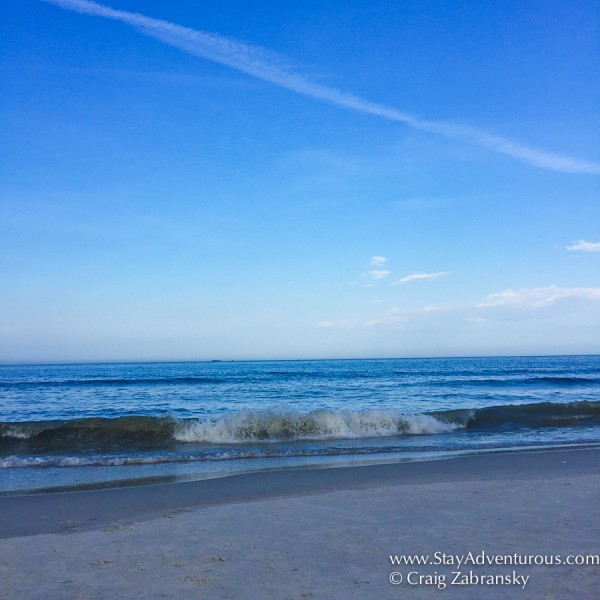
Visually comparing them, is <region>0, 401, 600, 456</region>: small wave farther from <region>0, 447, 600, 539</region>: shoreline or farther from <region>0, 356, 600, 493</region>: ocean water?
<region>0, 447, 600, 539</region>: shoreline

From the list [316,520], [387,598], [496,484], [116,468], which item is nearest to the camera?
[387,598]

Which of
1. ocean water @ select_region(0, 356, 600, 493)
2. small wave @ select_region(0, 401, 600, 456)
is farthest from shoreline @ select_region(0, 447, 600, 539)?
small wave @ select_region(0, 401, 600, 456)

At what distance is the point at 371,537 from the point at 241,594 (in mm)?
1761

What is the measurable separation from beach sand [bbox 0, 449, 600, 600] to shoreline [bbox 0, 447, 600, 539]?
0.03 meters

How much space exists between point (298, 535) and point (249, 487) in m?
2.89

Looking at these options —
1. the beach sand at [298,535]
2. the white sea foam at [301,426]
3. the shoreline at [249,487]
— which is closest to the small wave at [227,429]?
the white sea foam at [301,426]

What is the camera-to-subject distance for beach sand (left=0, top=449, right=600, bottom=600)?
4145mm

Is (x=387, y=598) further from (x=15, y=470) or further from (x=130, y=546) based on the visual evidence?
(x=15, y=470)

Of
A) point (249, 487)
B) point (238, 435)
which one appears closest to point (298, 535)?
point (249, 487)

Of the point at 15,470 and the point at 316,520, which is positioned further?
the point at 15,470

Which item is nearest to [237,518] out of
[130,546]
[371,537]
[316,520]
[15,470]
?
[316,520]

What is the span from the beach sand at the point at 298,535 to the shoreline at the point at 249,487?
34 mm

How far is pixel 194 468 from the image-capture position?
1030 centimetres

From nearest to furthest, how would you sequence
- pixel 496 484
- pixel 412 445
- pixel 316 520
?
1. pixel 316 520
2. pixel 496 484
3. pixel 412 445
